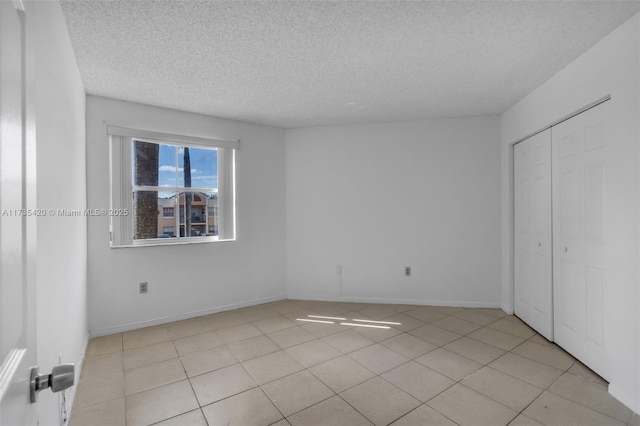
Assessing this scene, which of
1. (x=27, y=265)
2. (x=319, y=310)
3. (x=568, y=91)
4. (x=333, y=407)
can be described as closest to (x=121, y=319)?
(x=319, y=310)

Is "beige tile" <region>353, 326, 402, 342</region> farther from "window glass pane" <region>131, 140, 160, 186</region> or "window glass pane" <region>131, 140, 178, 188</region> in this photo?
A: "window glass pane" <region>131, 140, 160, 186</region>

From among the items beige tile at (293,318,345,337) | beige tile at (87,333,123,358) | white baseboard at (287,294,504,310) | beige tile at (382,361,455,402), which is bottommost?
beige tile at (382,361,455,402)

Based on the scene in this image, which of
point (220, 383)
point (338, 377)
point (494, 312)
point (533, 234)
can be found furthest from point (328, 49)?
point (494, 312)

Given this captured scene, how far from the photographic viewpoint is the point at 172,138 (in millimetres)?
3381

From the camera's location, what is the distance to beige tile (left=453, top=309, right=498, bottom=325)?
130 inches

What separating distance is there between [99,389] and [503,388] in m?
2.84

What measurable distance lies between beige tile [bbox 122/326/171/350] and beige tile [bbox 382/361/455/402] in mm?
2169

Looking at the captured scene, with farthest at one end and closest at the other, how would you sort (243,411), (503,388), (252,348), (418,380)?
1. (252,348)
2. (418,380)
3. (503,388)
4. (243,411)

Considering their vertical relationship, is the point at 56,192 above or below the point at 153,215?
above

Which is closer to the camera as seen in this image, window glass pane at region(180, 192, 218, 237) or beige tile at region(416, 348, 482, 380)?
beige tile at region(416, 348, 482, 380)

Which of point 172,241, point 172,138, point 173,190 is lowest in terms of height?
point 172,241

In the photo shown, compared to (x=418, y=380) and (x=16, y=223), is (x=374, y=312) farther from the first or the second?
(x=16, y=223)

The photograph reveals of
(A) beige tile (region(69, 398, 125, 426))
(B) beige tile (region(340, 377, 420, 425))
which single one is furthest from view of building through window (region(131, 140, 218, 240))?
(B) beige tile (region(340, 377, 420, 425))

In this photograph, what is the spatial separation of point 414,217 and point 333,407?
2606 mm
